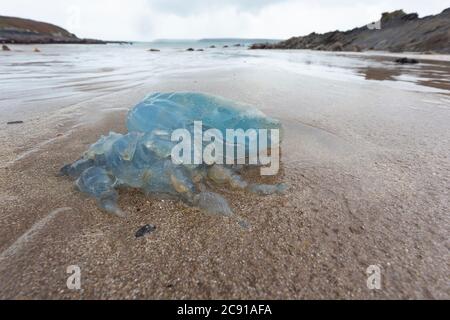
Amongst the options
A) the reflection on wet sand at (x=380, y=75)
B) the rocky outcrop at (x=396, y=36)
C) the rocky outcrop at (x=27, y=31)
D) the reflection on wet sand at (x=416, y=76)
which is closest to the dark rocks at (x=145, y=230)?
the reflection on wet sand at (x=416, y=76)

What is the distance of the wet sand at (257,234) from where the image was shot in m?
0.85

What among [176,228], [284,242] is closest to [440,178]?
[284,242]

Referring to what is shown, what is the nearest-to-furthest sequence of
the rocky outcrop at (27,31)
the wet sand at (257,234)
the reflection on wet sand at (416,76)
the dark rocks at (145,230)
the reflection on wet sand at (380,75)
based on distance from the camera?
the wet sand at (257,234)
the dark rocks at (145,230)
the reflection on wet sand at (416,76)
the reflection on wet sand at (380,75)
the rocky outcrop at (27,31)

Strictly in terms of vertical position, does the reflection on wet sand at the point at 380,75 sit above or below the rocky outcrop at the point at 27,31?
below

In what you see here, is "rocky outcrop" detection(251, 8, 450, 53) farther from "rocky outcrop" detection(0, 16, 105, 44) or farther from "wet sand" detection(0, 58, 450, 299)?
"rocky outcrop" detection(0, 16, 105, 44)

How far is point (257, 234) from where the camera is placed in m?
1.08

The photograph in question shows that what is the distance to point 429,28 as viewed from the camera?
23062 millimetres

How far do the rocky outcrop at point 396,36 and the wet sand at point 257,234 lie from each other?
22.3 metres

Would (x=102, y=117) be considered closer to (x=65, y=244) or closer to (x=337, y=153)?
(x=65, y=244)

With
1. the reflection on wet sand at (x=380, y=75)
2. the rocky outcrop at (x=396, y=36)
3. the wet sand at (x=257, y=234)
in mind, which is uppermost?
the rocky outcrop at (x=396, y=36)

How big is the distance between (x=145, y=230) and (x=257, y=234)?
0.46 meters

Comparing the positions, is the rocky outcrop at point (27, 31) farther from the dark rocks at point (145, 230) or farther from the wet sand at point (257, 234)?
the dark rocks at point (145, 230)

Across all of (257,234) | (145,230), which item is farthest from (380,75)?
(145,230)

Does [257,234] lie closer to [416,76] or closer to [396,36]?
[416,76]
